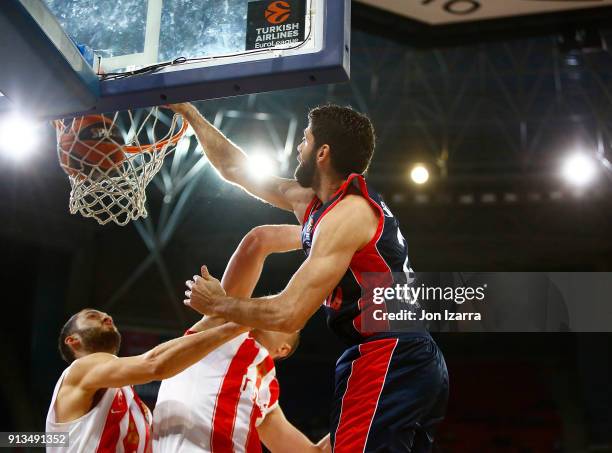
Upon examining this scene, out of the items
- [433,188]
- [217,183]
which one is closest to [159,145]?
[217,183]

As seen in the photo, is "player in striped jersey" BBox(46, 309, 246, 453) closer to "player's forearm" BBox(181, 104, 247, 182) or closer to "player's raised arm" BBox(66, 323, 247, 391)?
"player's raised arm" BBox(66, 323, 247, 391)

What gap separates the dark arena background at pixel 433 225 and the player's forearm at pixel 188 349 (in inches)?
256

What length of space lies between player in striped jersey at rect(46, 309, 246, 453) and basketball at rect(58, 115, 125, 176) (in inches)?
30.4

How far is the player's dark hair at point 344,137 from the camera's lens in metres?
2.95

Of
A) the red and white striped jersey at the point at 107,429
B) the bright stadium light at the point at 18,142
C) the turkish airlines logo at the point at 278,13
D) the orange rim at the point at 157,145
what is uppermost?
the bright stadium light at the point at 18,142

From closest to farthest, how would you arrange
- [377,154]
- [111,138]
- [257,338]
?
[257,338]
[111,138]
[377,154]

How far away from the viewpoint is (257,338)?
127 inches

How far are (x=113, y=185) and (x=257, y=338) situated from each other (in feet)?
3.17

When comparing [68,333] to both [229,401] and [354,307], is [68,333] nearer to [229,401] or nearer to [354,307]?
[229,401]

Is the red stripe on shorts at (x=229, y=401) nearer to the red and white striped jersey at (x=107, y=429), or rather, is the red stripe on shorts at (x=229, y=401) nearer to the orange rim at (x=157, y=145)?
the red and white striped jersey at (x=107, y=429)

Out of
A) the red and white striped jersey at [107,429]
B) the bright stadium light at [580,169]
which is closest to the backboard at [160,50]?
the red and white striped jersey at [107,429]

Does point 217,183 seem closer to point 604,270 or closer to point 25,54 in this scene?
point 604,270

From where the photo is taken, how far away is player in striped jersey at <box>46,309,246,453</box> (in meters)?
3.05

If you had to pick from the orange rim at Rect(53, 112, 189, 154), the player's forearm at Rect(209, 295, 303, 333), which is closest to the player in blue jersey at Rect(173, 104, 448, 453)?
the player's forearm at Rect(209, 295, 303, 333)
